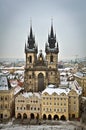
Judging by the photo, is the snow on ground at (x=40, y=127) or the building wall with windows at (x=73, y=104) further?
the building wall with windows at (x=73, y=104)

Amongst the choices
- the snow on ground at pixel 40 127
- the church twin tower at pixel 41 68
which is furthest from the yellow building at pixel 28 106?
the church twin tower at pixel 41 68

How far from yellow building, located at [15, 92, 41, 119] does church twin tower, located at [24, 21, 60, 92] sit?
3540 mm

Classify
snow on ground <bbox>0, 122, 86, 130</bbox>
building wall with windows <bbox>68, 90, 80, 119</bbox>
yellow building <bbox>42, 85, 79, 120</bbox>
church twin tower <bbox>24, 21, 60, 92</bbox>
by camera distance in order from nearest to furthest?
snow on ground <bbox>0, 122, 86, 130</bbox> → yellow building <bbox>42, 85, 79, 120</bbox> → building wall with windows <bbox>68, 90, 80, 119</bbox> → church twin tower <bbox>24, 21, 60, 92</bbox>

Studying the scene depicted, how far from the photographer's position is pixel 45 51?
74.8 ft

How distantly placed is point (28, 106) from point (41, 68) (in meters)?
4.43

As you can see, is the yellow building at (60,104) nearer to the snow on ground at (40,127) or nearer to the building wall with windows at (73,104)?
the building wall with windows at (73,104)

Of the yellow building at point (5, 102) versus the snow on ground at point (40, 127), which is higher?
the yellow building at point (5, 102)

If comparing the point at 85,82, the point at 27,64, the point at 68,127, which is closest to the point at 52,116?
the point at 68,127

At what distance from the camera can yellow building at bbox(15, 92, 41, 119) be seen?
1892 centimetres

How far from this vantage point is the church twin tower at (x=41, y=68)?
22.6 meters

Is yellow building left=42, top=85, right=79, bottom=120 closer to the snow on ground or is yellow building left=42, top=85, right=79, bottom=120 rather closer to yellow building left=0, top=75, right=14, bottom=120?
the snow on ground

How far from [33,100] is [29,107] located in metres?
0.55

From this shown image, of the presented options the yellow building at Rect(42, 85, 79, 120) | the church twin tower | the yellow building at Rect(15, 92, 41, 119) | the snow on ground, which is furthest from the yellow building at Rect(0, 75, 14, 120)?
the church twin tower

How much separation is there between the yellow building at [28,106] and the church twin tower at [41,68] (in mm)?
3540
